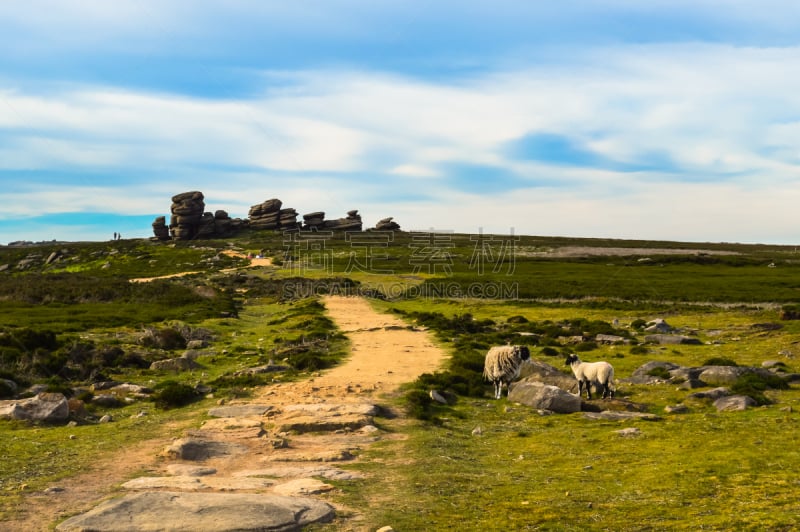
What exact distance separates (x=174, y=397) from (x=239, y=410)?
9.27 ft

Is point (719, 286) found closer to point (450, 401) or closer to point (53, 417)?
point (450, 401)

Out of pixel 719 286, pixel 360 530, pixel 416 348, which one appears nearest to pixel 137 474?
pixel 360 530

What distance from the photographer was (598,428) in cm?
1664

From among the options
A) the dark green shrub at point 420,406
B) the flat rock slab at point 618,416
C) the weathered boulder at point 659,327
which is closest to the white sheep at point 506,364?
the dark green shrub at point 420,406

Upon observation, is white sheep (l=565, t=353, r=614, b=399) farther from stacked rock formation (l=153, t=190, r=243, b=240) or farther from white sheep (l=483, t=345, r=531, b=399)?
stacked rock formation (l=153, t=190, r=243, b=240)

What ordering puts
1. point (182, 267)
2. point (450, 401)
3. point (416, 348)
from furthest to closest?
1. point (182, 267)
2. point (416, 348)
3. point (450, 401)

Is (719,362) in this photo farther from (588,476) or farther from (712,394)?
(588,476)

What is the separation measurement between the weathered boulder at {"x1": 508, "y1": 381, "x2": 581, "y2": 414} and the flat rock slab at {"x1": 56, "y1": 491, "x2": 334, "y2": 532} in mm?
11338

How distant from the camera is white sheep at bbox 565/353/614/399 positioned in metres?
20.2

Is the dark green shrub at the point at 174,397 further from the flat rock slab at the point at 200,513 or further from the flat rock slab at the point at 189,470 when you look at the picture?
the flat rock slab at the point at 200,513

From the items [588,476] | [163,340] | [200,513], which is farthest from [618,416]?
[163,340]

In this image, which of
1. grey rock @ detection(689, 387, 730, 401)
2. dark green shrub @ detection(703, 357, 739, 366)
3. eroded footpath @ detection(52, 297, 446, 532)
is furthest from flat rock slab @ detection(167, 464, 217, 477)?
dark green shrub @ detection(703, 357, 739, 366)

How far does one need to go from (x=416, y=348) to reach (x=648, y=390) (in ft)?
47.7

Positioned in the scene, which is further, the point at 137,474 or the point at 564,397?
the point at 564,397
